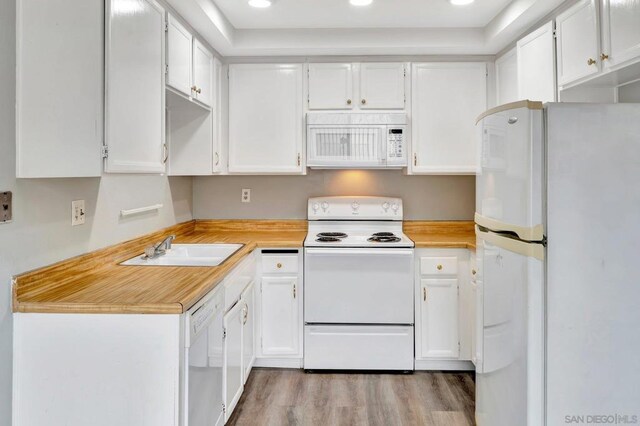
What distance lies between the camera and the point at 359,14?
2.71 m

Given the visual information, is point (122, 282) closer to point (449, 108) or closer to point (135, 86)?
point (135, 86)

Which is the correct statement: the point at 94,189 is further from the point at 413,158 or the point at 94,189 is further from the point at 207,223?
the point at 413,158

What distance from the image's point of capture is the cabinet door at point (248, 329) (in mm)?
2463

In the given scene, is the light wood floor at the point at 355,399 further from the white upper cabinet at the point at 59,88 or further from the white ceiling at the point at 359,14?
the white ceiling at the point at 359,14

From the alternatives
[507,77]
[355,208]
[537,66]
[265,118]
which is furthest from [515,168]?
[265,118]

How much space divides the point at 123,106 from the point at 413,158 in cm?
210

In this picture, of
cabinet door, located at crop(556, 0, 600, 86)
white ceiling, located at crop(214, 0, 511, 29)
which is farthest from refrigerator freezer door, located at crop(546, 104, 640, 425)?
white ceiling, located at crop(214, 0, 511, 29)

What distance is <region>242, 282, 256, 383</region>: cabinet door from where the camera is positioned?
8.08 ft

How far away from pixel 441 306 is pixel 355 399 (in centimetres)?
87

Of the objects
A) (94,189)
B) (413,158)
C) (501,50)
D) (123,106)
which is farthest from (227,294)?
(501,50)

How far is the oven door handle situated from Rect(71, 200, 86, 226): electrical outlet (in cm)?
141

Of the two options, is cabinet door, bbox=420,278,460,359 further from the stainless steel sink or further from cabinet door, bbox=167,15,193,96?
cabinet door, bbox=167,15,193,96

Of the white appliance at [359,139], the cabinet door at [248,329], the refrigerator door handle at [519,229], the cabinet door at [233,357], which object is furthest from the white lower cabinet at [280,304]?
the refrigerator door handle at [519,229]

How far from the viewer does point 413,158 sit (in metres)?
3.09
